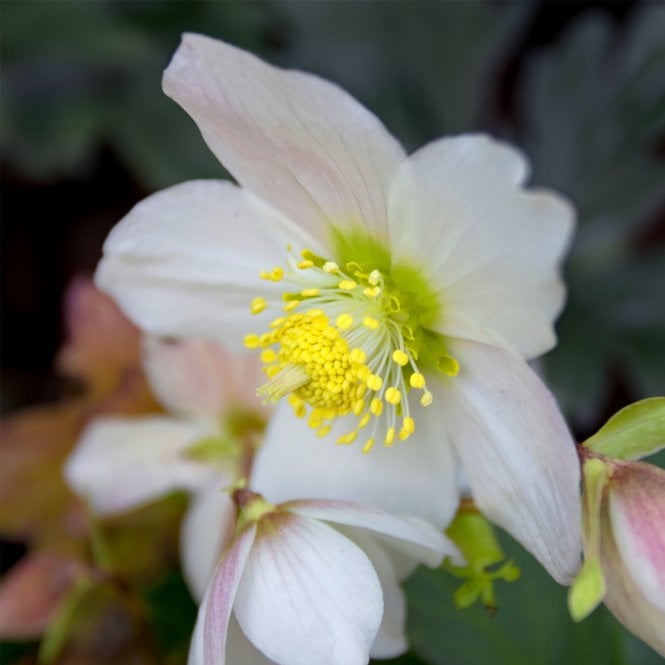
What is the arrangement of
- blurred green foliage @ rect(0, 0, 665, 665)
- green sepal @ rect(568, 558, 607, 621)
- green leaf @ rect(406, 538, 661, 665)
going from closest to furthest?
green sepal @ rect(568, 558, 607, 621) → green leaf @ rect(406, 538, 661, 665) → blurred green foliage @ rect(0, 0, 665, 665)

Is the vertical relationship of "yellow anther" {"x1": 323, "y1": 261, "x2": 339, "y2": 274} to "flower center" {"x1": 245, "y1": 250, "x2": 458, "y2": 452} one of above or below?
above

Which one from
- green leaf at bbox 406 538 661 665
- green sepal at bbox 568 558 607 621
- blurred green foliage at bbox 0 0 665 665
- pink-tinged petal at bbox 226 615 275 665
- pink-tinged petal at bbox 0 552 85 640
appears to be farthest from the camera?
blurred green foliage at bbox 0 0 665 665

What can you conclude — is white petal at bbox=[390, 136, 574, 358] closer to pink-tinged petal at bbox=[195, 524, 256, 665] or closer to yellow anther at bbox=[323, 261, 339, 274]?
yellow anther at bbox=[323, 261, 339, 274]

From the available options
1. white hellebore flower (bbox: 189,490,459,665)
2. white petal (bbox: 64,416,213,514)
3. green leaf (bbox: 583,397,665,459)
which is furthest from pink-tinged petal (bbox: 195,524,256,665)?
white petal (bbox: 64,416,213,514)

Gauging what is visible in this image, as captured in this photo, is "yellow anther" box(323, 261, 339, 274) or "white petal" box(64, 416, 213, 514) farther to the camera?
"white petal" box(64, 416, 213, 514)

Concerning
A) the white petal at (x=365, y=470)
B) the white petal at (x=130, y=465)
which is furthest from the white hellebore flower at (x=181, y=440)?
the white petal at (x=365, y=470)

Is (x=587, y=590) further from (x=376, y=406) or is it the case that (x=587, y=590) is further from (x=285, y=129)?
(x=285, y=129)

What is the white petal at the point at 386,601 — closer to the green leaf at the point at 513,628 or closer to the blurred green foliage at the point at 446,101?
the green leaf at the point at 513,628
